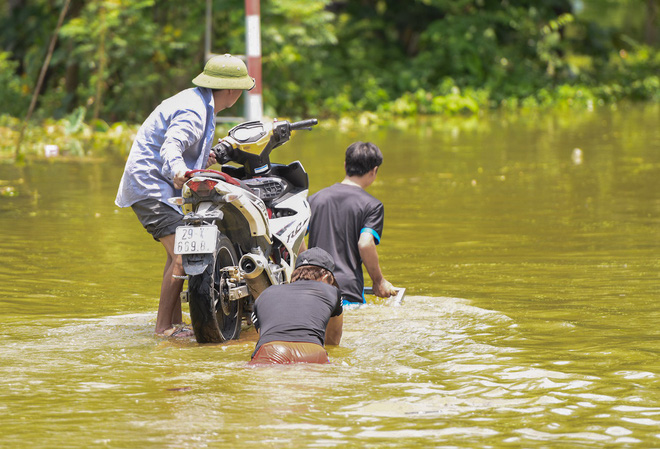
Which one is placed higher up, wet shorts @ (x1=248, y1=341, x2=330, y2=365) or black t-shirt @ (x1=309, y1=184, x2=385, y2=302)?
black t-shirt @ (x1=309, y1=184, x2=385, y2=302)

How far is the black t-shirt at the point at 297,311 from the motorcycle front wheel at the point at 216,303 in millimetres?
327

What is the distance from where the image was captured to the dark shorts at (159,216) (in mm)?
6262

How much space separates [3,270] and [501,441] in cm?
515

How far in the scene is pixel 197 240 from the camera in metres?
5.64

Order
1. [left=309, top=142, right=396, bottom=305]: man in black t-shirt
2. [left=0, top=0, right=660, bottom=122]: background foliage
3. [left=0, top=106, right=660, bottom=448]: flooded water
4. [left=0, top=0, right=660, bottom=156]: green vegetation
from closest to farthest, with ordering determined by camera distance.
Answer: [left=0, top=106, right=660, bottom=448]: flooded water < [left=309, top=142, right=396, bottom=305]: man in black t-shirt < [left=0, top=0, right=660, bottom=156]: green vegetation < [left=0, top=0, right=660, bottom=122]: background foliage

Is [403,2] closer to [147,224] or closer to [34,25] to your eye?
[34,25]

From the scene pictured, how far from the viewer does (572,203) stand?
36.9ft

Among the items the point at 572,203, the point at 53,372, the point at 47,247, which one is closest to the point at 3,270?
the point at 47,247

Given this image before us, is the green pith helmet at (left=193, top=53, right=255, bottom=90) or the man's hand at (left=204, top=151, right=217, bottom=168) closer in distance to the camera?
the green pith helmet at (left=193, top=53, right=255, bottom=90)

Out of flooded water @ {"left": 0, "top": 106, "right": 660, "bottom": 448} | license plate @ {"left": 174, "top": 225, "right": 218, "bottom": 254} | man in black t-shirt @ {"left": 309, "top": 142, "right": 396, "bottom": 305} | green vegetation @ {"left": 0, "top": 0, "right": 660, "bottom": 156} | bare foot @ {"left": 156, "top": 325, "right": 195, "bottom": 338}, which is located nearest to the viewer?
flooded water @ {"left": 0, "top": 106, "right": 660, "bottom": 448}

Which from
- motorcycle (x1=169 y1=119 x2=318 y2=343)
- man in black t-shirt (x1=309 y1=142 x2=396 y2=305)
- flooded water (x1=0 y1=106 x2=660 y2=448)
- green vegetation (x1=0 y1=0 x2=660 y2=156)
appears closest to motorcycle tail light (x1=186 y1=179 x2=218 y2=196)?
motorcycle (x1=169 y1=119 x2=318 y2=343)

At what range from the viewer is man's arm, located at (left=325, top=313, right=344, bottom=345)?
580 cm

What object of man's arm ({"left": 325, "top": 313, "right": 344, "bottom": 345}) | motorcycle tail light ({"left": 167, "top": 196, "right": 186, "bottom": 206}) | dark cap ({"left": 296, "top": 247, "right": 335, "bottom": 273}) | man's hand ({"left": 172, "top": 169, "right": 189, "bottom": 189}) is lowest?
man's arm ({"left": 325, "top": 313, "right": 344, "bottom": 345})

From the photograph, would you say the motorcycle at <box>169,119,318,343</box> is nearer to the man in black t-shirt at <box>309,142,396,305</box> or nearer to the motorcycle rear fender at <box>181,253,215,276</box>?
the motorcycle rear fender at <box>181,253,215,276</box>
